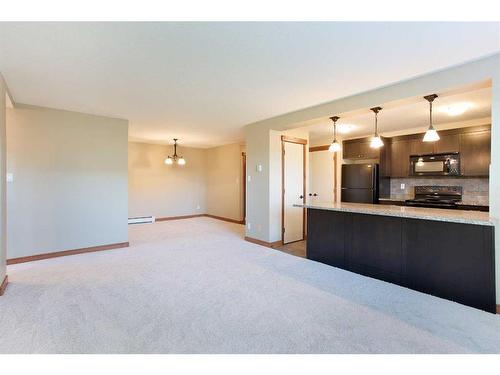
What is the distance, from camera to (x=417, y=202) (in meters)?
4.86

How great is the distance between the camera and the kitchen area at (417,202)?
259 centimetres

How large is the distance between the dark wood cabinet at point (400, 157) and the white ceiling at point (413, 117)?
30 centimetres

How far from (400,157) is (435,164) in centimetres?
63

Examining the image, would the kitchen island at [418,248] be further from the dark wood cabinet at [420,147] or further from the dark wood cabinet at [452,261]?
the dark wood cabinet at [420,147]

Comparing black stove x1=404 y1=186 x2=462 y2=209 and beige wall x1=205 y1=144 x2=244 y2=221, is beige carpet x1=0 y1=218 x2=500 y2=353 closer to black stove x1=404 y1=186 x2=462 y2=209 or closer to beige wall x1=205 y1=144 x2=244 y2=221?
black stove x1=404 y1=186 x2=462 y2=209

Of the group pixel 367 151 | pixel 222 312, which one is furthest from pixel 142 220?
pixel 367 151

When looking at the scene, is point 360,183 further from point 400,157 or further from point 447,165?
point 447,165

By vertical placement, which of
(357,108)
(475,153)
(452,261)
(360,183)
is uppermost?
(357,108)

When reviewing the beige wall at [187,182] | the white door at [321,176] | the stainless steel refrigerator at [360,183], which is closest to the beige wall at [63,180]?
the beige wall at [187,182]

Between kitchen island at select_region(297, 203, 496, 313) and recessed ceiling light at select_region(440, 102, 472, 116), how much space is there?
165cm

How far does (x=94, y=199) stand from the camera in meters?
4.49

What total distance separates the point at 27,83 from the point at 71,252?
2.64 metres

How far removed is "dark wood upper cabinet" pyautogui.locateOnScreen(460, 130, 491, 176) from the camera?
4.23 meters

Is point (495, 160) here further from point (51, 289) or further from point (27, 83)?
point (27, 83)
